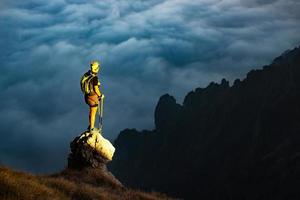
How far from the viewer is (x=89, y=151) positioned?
30.4m

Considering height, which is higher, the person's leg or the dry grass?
the person's leg

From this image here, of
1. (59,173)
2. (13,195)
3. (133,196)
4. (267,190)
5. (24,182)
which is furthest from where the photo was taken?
(267,190)

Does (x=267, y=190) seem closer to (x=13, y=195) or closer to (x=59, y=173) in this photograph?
(x=59, y=173)

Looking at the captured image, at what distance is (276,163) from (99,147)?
559ft

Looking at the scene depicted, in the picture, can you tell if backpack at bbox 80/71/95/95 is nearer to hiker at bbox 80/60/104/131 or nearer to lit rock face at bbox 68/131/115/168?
hiker at bbox 80/60/104/131

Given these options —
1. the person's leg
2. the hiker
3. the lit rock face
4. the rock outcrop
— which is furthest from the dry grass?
the hiker

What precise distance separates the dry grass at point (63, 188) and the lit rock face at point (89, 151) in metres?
0.81

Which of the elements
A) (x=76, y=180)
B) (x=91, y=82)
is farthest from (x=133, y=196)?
(x=91, y=82)

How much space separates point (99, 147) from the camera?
30734mm

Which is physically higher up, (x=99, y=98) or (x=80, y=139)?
(x=99, y=98)

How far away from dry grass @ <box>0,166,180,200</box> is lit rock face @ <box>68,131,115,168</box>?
2.65 ft

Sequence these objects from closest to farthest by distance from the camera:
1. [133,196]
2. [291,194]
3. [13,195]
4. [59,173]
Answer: [13,195]
[133,196]
[59,173]
[291,194]

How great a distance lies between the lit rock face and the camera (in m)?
30.3

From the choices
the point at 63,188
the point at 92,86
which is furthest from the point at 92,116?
the point at 63,188
